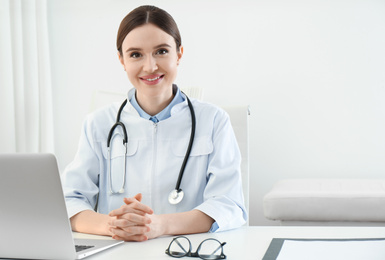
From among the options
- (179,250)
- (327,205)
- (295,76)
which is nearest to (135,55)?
(179,250)

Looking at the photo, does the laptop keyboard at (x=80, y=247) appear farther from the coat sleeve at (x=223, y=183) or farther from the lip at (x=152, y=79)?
the lip at (x=152, y=79)

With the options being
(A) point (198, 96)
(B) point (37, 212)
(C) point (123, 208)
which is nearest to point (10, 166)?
(B) point (37, 212)

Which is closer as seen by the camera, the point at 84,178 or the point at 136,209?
the point at 136,209

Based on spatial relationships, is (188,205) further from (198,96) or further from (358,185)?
(358,185)

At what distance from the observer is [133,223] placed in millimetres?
1010

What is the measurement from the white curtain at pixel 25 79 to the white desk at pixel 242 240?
1.66 meters

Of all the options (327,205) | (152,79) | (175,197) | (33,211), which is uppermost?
(152,79)

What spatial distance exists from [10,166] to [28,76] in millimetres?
2105

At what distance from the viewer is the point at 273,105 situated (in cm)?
275

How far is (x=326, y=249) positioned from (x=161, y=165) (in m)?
0.52

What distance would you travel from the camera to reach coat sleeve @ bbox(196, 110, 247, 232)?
1158mm

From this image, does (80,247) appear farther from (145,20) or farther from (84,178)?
(145,20)

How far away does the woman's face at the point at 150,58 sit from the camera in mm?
1297

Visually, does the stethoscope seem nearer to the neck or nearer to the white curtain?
the neck
